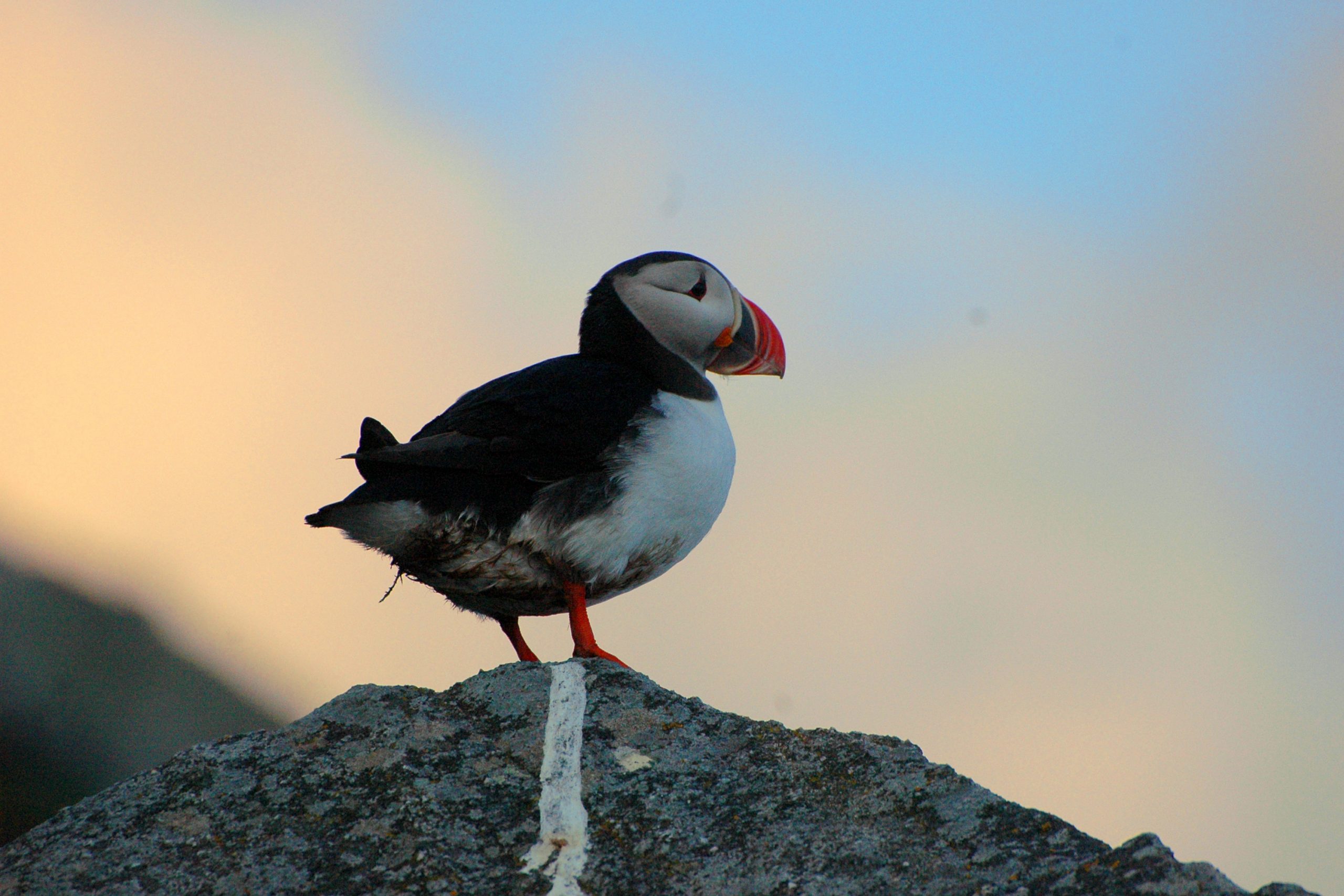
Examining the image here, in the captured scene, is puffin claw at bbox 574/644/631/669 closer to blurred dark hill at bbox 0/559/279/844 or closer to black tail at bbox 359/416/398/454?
Answer: black tail at bbox 359/416/398/454

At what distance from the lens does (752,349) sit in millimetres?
5410

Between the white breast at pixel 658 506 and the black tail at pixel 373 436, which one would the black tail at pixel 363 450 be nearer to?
the black tail at pixel 373 436

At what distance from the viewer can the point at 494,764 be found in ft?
10.2

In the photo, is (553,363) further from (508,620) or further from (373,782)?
(373,782)

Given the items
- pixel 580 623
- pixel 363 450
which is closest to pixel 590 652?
pixel 580 623

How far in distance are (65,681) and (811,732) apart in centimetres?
2261

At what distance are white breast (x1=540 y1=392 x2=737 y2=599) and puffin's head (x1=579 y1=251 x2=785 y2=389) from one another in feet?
1.02

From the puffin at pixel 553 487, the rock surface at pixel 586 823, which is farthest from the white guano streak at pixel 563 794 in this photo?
the puffin at pixel 553 487

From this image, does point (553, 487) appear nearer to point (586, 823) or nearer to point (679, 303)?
point (679, 303)

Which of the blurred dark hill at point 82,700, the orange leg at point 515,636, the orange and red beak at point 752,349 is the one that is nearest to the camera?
the orange leg at point 515,636

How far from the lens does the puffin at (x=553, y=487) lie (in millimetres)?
4328

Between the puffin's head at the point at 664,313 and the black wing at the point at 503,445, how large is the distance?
0.40 metres

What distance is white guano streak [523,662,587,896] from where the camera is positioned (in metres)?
2.69

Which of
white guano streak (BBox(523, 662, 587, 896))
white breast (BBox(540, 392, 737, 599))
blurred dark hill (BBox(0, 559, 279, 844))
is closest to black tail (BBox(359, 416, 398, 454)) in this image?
white breast (BBox(540, 392, 737, 599))
